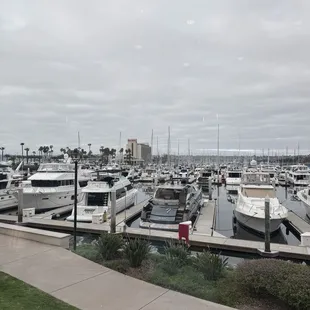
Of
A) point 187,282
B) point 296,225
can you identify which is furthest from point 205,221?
point 187,282

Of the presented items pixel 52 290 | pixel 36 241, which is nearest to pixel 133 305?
pixel 52 290

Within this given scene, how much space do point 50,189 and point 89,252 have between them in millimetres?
19556

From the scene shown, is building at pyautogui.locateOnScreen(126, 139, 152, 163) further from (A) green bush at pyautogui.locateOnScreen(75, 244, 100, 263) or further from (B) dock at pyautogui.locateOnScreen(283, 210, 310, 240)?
(A) green bush at pyautogui.locateOnScreen(75, 244, 100, 263)

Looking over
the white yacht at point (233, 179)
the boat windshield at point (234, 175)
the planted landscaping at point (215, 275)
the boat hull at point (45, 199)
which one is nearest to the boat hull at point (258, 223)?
the planted landscaping at point (215, 275)

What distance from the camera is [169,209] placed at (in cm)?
1805

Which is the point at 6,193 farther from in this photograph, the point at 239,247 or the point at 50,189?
the point at 239,247

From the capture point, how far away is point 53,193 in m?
26.7

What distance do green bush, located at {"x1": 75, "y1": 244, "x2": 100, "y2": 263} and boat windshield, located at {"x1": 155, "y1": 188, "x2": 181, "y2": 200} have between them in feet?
37.9

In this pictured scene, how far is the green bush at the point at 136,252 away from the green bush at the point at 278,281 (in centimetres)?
222

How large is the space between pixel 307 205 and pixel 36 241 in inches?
761

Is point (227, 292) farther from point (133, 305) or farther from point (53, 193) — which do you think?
point (53, 193)

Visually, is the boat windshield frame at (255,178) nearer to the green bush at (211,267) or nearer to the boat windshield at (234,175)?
the green bush at (211,267)

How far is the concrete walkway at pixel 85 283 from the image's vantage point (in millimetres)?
5234

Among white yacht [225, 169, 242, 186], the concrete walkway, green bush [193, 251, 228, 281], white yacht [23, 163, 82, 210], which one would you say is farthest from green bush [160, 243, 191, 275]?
white yacht [225, 169, 242, 186]
